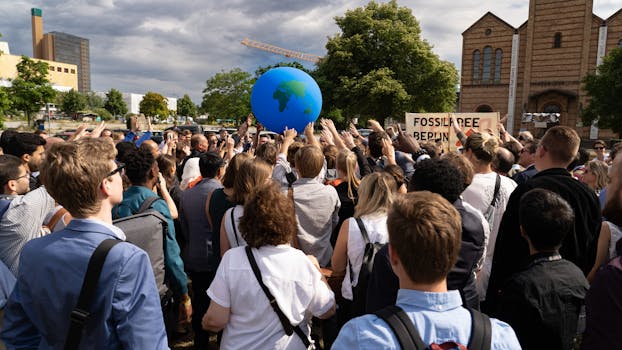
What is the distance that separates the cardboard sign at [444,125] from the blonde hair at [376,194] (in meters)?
6.62

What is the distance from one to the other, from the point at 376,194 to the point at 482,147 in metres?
1.81

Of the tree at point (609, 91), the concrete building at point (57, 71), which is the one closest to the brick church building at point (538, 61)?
the tree at point (609, 91)

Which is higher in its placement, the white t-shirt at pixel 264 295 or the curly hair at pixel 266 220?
the curly hair at pixel 266 220

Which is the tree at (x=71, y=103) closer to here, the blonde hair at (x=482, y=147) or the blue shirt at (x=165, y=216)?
the blue shirt at (x=165, y=216)

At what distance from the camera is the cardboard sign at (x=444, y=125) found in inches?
357

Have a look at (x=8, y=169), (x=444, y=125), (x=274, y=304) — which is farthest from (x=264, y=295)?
(x=444, y=125)

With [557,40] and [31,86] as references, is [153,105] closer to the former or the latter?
[31,86]

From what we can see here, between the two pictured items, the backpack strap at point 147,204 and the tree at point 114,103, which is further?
the tree at point 114,103

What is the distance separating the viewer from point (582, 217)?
2984 millimetres

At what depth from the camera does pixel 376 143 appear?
544 cm

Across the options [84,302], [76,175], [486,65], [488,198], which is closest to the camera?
[84,302]

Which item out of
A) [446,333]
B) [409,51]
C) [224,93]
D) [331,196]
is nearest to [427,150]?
[331,196]

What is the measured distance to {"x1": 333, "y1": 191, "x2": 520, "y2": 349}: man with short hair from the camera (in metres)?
1.36

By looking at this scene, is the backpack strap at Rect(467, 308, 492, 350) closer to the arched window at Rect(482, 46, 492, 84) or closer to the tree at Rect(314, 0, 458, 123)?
the tree at Rect(314, 0, 458, 123)
